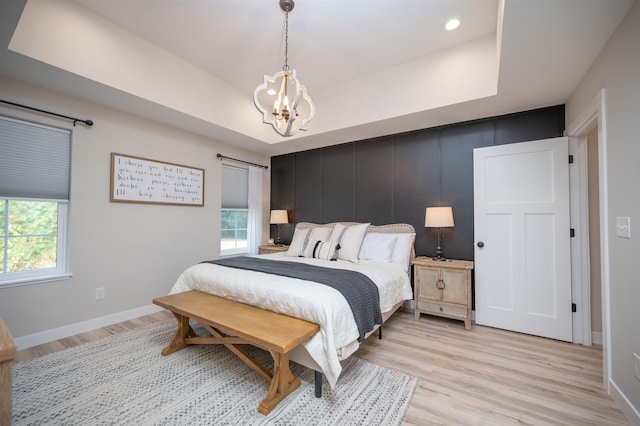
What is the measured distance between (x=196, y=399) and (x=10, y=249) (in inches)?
93.3

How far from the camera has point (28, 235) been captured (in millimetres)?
2580

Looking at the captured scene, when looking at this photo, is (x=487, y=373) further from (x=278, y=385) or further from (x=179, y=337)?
(x=179, y=337)

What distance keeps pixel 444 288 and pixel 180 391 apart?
2675 mm

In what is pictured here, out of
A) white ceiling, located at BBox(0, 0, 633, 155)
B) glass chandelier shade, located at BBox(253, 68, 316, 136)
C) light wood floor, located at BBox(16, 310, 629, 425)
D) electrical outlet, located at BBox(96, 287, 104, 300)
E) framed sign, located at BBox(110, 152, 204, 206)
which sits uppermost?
white ceiling, located at BBox(0, 0, 633, 155)

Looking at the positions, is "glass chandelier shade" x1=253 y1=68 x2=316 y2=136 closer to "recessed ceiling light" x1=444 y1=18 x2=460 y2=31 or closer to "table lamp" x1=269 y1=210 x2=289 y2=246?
"recessed ceiling light" x1=444 y1=18 x2=460 y2=31

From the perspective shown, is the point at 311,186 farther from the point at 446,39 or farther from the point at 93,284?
the point at 93,284

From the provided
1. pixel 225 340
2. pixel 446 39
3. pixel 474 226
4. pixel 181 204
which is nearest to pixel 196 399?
pixel 225 340

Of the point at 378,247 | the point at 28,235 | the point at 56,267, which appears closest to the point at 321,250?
the point at 378,247

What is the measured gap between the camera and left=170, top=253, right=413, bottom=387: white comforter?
176 cm

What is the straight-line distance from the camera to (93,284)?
2.92 m

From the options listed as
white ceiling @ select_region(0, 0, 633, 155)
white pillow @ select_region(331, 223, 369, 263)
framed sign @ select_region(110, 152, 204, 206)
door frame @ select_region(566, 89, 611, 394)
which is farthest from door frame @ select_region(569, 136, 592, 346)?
framed sign @ select_region(110, 152, 204, 206)

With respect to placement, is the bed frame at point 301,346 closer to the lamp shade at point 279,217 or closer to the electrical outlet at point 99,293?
the lamp shade at point 279,217

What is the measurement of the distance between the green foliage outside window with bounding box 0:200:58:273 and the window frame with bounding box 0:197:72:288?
24 millimetres

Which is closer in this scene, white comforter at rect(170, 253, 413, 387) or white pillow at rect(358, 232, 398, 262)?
white comforter at rect(170, 253, 413, 387)
